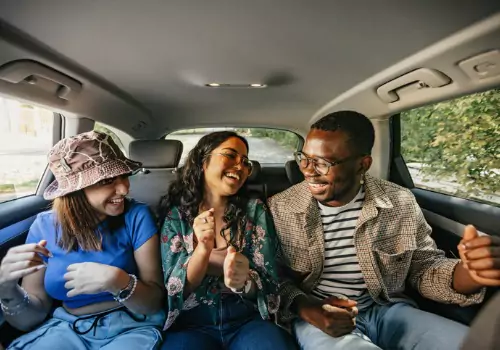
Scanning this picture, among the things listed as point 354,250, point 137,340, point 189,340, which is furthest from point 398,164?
point 137,340

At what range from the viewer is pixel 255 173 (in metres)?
1.16

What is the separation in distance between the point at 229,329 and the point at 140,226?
0.40m

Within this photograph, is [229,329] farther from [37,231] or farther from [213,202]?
[37,231]

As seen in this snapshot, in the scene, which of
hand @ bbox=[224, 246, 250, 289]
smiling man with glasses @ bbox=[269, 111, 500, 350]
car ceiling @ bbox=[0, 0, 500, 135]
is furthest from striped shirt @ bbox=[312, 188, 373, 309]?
car ceiling @ bbox=[0, 0, 500, 135]

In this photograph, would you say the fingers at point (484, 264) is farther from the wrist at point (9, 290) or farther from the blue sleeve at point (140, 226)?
the wrist at point (9, 290)

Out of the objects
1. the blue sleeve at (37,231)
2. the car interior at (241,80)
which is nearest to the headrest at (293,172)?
the car interior at (241,80)

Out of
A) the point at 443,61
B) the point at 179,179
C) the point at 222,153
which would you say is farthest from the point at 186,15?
the point at 443,61

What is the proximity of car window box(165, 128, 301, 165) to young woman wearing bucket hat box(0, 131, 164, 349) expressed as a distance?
0.25m

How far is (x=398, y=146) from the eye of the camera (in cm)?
162

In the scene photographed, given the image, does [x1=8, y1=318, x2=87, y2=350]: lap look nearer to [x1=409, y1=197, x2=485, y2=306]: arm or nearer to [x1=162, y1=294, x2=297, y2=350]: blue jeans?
[x1=162, y1=294, x2=297, y2=350]: blue jeans

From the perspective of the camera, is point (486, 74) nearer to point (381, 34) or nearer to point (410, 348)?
point (381, 34)

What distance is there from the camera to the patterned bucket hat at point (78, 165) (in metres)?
0.95

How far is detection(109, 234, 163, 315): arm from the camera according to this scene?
97 cm

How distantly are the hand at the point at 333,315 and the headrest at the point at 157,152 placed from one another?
66 centimetres
